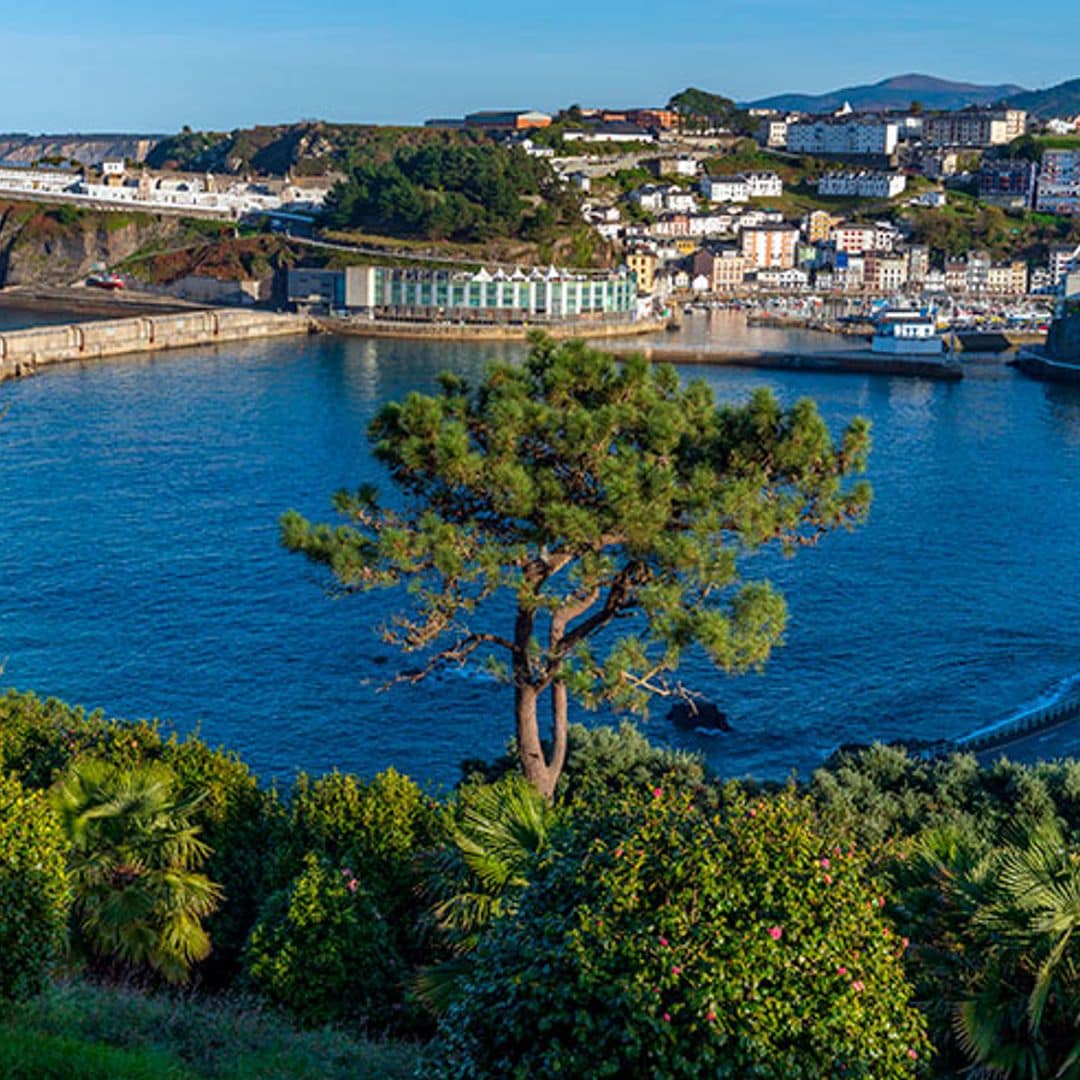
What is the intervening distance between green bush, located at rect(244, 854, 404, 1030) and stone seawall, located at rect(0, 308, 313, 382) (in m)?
34.3

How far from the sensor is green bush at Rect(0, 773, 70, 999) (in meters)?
4.84

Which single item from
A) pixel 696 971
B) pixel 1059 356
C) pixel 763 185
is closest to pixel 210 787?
pixel 696 971

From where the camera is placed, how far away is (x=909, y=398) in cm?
3962

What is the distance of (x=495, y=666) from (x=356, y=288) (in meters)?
47.3

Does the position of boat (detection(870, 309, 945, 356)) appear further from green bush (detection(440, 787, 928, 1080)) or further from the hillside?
the hillside

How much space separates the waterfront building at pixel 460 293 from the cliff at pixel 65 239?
1055cm

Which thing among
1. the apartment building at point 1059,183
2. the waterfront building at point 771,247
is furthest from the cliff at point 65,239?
the apartment building at point 1059,183

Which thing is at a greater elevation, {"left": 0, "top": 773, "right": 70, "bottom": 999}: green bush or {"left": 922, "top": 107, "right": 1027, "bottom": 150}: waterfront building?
{"left": 922, "top": 107, "right": 1027, "bottom": 150}: waterfront building

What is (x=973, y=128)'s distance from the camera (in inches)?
3954

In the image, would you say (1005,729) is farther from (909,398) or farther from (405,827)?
(909,398)

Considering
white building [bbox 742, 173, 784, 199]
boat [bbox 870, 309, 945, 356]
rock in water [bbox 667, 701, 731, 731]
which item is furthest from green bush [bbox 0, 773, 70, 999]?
white building [bbox 742, 173, 784, 199]

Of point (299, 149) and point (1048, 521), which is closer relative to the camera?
point (1048, 521)

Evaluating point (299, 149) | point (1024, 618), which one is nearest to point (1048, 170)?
point (299, 149)

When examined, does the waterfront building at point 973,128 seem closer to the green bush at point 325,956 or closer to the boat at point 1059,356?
the boat at point 1059,356
